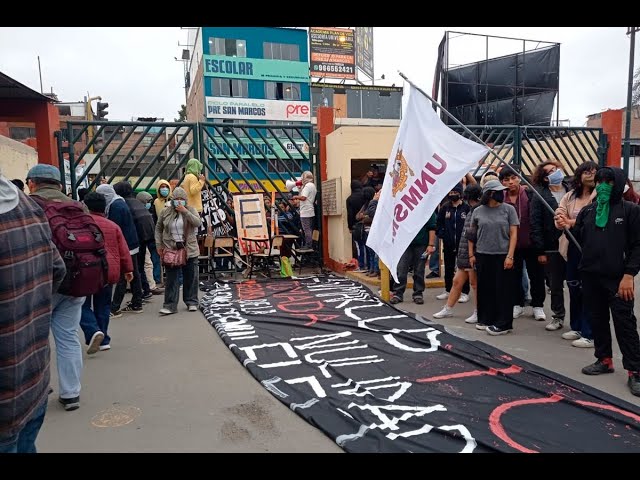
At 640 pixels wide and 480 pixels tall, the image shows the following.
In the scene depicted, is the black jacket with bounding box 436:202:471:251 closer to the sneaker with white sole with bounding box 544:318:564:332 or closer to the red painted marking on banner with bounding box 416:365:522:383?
the sneaker with white sole with bounding box 544:318:564:332

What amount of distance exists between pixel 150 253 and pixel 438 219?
4764 millimetres

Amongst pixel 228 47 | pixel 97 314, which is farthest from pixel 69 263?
pixel 228 47

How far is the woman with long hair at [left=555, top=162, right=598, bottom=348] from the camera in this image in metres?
4.50

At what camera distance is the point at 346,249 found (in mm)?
9305

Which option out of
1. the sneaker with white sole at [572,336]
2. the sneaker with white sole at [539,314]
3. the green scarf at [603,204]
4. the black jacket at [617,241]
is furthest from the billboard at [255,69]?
the black jacket at [617,241]

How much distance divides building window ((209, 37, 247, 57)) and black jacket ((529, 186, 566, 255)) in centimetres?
3358

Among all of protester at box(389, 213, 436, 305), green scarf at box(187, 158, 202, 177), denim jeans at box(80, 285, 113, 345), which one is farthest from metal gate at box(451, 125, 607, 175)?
denim jeans at box(80, 285, 113, 345)

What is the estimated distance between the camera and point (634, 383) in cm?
358

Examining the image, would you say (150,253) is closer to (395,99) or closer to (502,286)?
(502,286)

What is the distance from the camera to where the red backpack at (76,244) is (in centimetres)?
345

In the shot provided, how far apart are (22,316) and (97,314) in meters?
3.33

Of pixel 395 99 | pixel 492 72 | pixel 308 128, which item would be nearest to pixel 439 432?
pixel 308 128

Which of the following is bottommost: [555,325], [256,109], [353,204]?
[555,325]

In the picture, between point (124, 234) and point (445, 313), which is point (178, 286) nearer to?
point (124, 234)
